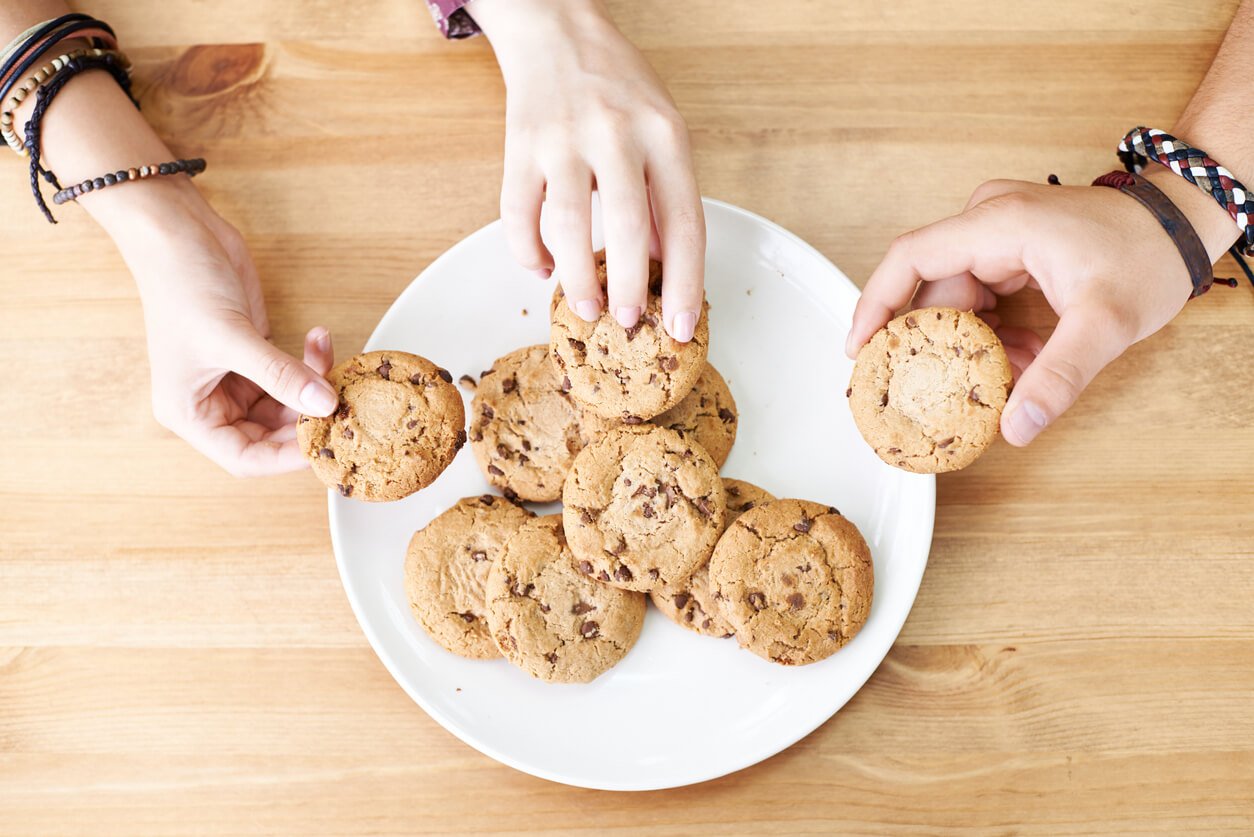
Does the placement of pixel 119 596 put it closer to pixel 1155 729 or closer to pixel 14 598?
pixel 14 598

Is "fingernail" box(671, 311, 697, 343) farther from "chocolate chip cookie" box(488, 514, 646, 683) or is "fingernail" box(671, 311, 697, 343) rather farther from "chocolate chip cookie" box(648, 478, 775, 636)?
"chocolate chip cookie" box(488, 514, 646, 683)

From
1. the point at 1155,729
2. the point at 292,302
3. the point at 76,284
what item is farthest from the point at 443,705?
the point at 1155,729

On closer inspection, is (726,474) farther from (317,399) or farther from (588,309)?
(317,399)

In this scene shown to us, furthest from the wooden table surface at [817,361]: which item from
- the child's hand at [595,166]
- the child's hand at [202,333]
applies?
the child's hand at [595,166]

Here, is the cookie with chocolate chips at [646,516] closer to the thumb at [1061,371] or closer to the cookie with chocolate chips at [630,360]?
the cookie with chocolate chips at [630,360]

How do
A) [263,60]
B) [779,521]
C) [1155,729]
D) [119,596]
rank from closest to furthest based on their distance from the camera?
[779,521] < [1155,729] < [119,596] < [263,60]

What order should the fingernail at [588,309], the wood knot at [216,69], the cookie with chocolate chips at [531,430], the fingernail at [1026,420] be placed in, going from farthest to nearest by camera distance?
the wood knot at [216,69], the cookie with chocolate chips at [531,430], the fingernail at [588,309], the fingernail at [1026,420]
